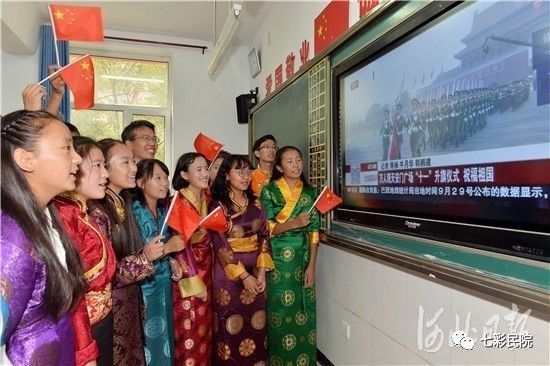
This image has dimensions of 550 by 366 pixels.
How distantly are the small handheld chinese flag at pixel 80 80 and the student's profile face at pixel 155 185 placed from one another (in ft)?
1.57

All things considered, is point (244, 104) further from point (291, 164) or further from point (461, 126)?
point (461, 126)

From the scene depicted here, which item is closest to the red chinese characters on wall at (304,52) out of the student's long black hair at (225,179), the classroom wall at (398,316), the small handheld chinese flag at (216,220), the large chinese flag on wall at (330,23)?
the classroom wall at (398,316)

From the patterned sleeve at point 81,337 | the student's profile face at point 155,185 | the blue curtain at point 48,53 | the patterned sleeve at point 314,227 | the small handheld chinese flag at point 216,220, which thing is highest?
the blue curtain at point 48,53

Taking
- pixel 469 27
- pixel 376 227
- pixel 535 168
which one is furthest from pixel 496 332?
pixel 469 27

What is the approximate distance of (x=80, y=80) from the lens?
5.76 feet

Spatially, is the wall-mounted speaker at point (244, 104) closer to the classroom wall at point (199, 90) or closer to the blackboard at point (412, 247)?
the classroom wall at point (199, 90)

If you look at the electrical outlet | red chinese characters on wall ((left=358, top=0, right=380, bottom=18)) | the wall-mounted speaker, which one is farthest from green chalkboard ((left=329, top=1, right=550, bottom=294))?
the wall-mounted speaker

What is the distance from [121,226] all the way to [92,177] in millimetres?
388

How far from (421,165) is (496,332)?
63cm

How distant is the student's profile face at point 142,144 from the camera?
8.48 feet

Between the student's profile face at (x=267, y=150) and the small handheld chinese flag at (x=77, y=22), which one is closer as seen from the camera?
the small handheld chinese flag at (x=77, y=22)

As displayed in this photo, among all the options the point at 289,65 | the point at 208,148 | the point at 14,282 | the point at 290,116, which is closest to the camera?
the point at 14,282
